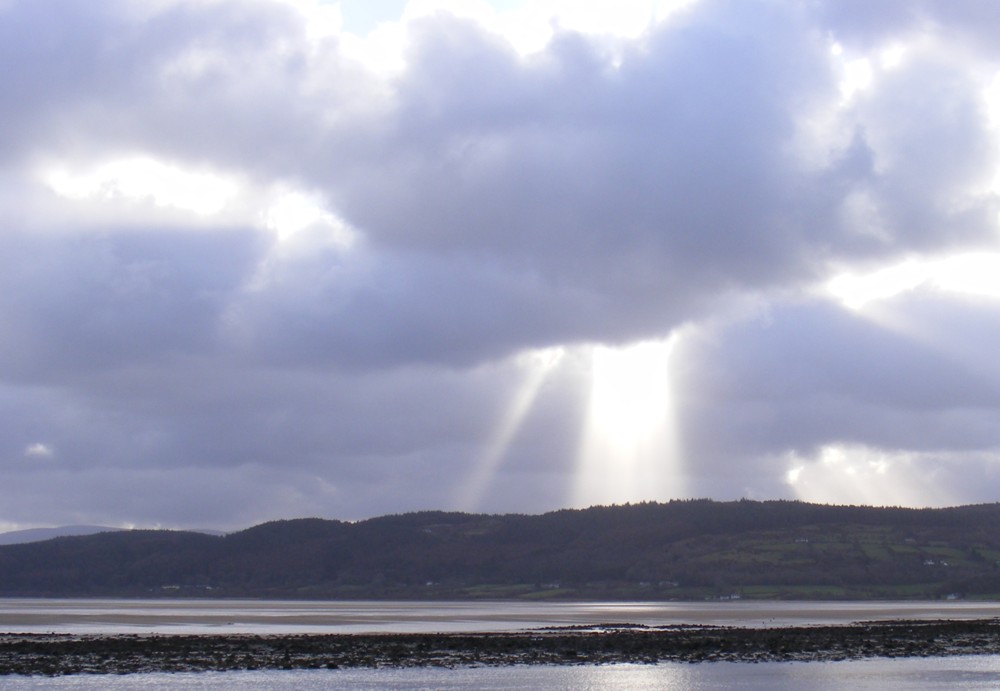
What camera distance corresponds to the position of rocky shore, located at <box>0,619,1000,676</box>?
67.2 meters

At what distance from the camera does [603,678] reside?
2339 inches

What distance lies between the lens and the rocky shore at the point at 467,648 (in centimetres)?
6719

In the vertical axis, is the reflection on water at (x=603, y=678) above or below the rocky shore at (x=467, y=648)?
below

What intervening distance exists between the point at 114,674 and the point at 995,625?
72503mm

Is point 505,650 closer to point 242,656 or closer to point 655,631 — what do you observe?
point 242,656

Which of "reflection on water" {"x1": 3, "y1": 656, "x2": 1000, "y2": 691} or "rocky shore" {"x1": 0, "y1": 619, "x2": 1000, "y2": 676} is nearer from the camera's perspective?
"reflection on water" {"x1": 3, "y1": 656, "x2": 1000, "y2": 691}

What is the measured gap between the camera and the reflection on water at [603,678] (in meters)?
55.1

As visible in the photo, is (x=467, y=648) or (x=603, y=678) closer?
(x=603, y=678)

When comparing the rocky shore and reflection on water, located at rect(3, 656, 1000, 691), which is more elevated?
the rocky shore

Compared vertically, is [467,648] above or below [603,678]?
above

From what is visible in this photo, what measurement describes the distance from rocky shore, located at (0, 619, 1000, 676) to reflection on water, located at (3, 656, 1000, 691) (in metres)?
3.68

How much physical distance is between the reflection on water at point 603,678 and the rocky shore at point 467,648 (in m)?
3.68

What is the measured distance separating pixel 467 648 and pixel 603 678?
63.1 ft

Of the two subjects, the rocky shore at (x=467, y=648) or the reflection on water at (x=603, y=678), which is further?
the rocky shore at (x=467, y=648)
